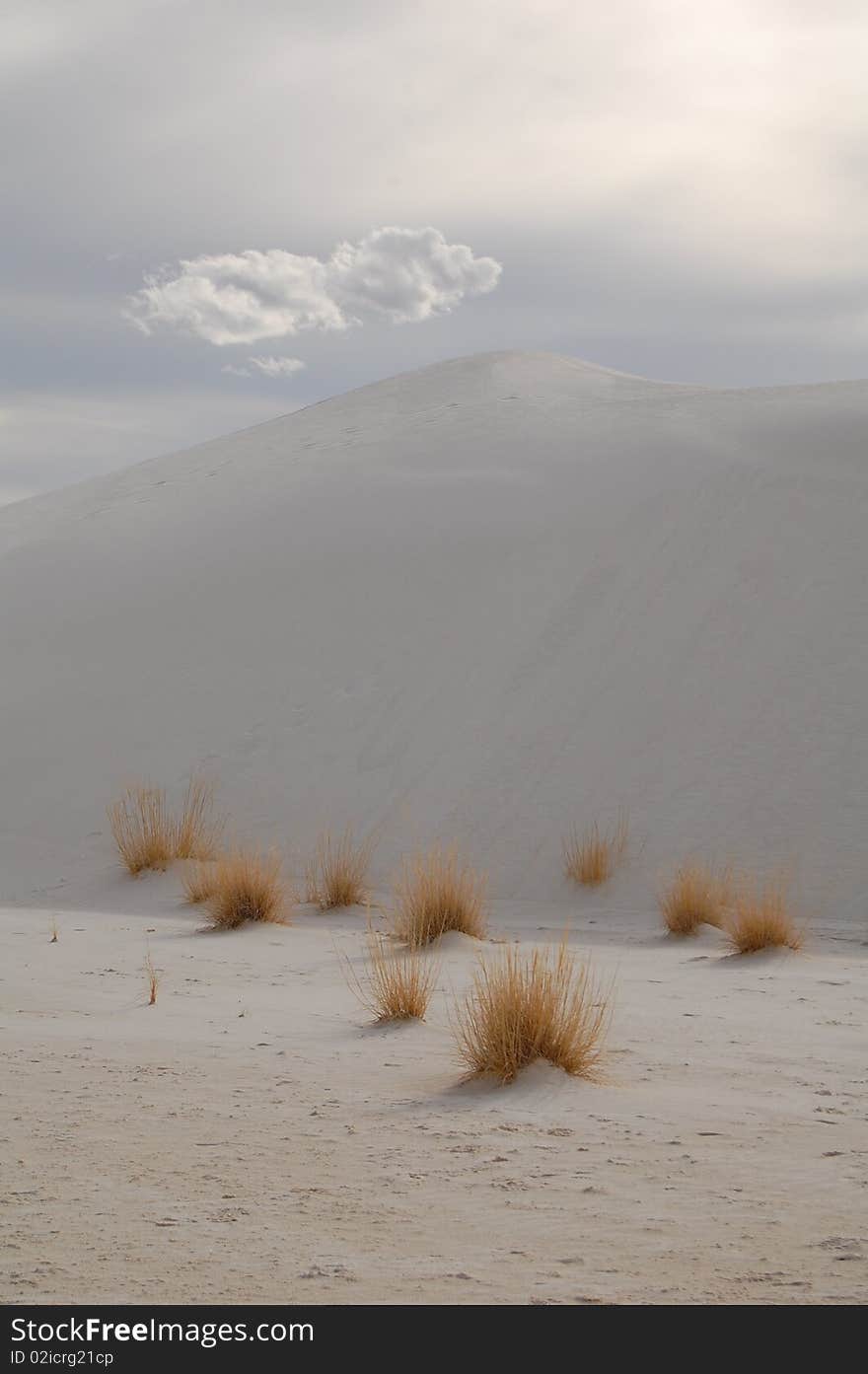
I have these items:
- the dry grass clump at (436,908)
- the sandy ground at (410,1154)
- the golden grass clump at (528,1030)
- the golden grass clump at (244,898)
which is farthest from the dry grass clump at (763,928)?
the golden grass clump at (528,1030)

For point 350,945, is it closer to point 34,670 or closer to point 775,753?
point 775,753

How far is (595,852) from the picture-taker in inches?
403

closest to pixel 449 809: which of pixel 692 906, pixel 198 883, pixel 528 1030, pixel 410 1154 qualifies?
pixel 198 883

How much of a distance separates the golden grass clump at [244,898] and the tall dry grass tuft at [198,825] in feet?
6.53

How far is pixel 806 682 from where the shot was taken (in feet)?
37.5

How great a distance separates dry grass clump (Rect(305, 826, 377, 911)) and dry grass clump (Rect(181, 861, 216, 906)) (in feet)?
2.35

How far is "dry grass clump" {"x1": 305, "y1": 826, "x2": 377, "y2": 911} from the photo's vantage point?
9961mm

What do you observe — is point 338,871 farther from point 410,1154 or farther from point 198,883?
point 410,1154

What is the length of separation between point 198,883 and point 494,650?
403cm

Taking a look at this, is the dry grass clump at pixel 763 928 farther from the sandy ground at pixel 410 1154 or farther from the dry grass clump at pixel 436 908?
the dry grass clump at pixel 436 908

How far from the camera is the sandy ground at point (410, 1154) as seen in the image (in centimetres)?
293

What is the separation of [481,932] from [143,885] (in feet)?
11.0

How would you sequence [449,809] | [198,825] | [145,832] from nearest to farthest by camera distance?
[145,832], [449,809], [198,825]
